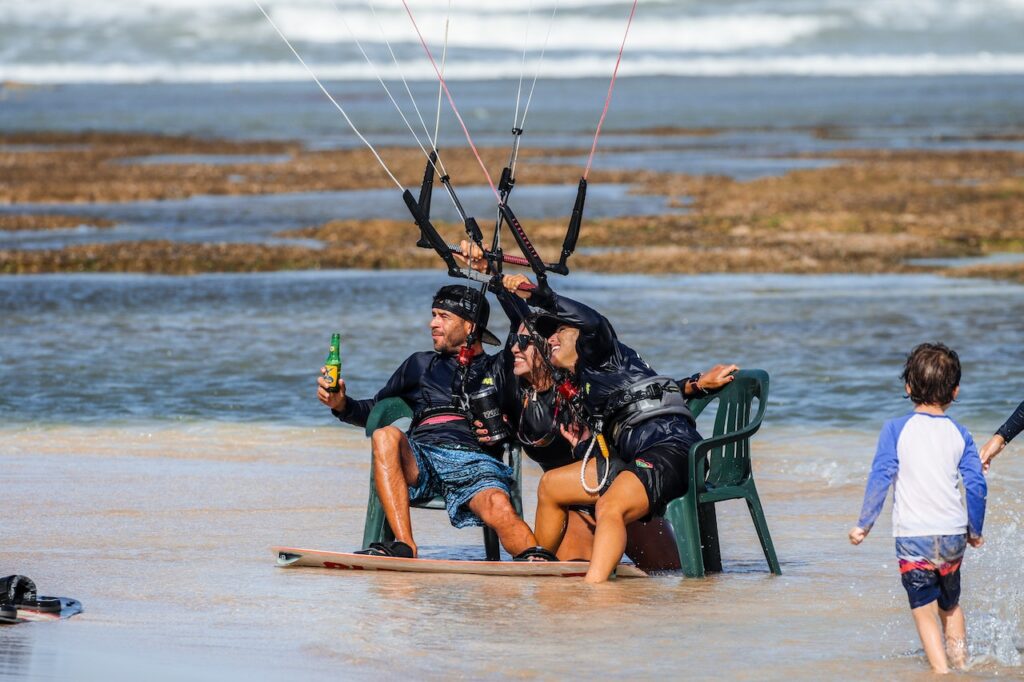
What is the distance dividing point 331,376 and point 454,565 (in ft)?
3.00

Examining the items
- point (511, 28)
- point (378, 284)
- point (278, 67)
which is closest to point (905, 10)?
point (511, 28)

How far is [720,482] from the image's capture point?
7336 millimetres

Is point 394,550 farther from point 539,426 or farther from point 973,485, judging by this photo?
point 973,485

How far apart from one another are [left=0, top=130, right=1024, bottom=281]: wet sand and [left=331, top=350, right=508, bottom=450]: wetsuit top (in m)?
13.1

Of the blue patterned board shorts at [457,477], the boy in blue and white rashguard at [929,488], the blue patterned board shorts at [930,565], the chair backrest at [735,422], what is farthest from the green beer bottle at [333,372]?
the blue patterned board shorts at [930,565]

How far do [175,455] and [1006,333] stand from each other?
25.7 ft

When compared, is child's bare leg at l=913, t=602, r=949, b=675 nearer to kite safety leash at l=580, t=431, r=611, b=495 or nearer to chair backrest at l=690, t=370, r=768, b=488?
chair backrest at l=690, t=370, r=768, b=488

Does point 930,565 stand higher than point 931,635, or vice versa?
point 930,565

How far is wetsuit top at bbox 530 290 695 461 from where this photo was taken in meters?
6.90

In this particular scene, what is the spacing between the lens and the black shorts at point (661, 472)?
677cm

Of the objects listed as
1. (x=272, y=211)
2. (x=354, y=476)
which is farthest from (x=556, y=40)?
(x=354, y=476)

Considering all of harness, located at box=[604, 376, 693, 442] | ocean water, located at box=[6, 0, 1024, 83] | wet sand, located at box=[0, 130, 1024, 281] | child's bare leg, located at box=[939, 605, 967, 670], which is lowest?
child's bare leg, located at box=[939, 605, 967, 670]

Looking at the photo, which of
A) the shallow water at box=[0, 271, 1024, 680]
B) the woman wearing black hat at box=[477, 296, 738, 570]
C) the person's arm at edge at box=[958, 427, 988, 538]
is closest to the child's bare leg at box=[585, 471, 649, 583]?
the shallow water at box=[0, 271, 1024, 680]

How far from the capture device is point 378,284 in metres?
19.5
